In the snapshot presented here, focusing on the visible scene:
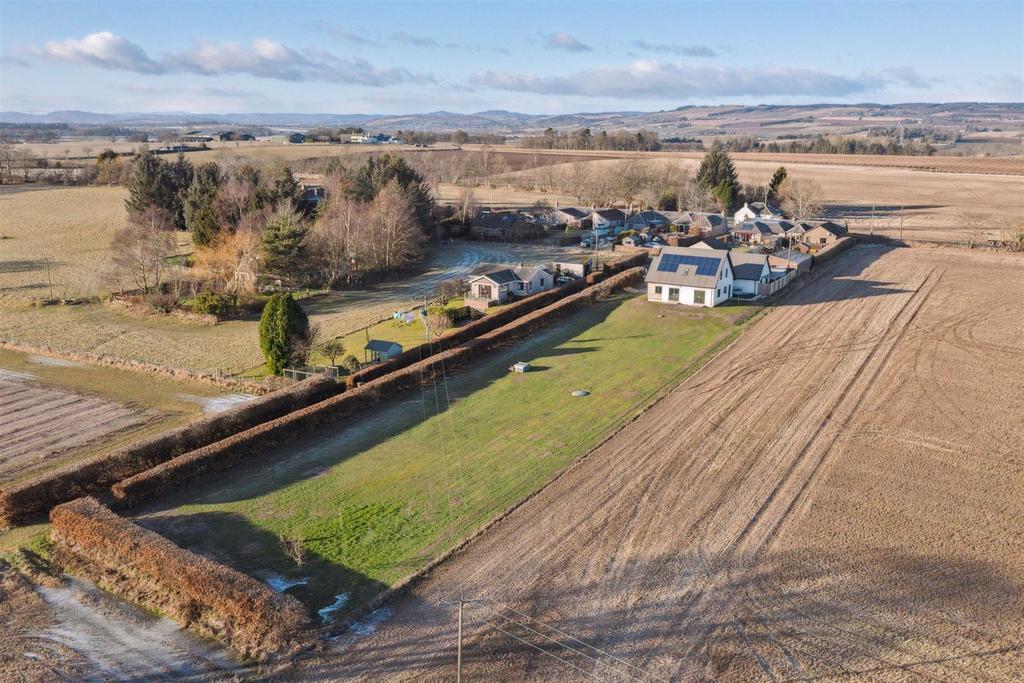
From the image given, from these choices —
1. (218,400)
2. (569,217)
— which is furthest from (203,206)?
(569,217)

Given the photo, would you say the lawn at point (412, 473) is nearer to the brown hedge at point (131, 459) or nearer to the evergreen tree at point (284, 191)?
the brown hedge at point (131, 459)

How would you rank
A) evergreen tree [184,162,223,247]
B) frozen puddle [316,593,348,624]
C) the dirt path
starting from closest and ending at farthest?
the dirt path → frozen puddle [316,593,348,624] → evergreen tree [184,162,223,247]

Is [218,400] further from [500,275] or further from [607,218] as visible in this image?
[607,218]

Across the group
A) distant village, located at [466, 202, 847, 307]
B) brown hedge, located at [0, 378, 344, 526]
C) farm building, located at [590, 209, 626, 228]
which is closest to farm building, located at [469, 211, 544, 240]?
distant village, located at [466, 202, 847, 307]

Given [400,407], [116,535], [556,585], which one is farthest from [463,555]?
[400,407]

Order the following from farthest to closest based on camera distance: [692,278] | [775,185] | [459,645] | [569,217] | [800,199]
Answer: [775,185] → [800,199] → [569,217] → [692,278] → [459,645]

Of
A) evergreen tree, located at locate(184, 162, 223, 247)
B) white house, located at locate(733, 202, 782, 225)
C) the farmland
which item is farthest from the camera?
white house, located at locate(733, 202, 782, 225)

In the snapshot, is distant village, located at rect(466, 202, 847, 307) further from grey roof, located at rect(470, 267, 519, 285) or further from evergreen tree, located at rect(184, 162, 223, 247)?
evergreen tree, located at rect(184, 162, 223, 247)
